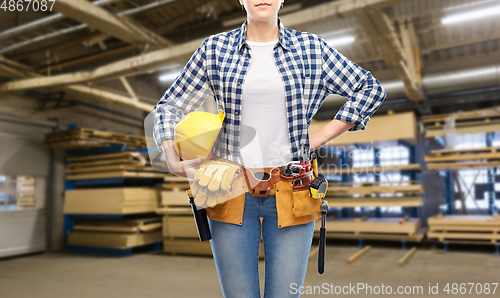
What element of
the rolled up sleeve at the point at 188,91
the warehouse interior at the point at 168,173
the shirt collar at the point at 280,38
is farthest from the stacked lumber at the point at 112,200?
the shirt collar at the point at 280,38

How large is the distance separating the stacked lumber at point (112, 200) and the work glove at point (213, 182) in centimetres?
694

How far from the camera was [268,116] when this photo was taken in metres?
1.18

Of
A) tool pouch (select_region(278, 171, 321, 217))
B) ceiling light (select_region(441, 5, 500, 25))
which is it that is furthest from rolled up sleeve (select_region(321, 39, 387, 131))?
ceiling light (select_region(441, 5, 500, 25))

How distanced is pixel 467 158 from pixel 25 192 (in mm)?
9418

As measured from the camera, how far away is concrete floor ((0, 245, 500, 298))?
200 inches

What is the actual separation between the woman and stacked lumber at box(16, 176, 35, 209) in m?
8.63

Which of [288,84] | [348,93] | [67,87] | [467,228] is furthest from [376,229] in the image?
[288,84]

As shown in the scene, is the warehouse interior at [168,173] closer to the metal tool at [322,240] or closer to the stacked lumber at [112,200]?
the stacked lumber at [112,200]

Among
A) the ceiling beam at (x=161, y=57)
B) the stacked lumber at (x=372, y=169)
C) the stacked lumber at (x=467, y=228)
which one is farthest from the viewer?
the stacked lumber at (x=372, y=169)

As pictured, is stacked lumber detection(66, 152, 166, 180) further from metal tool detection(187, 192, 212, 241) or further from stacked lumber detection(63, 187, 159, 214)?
metal tool detection(187, 192, 212, 241)

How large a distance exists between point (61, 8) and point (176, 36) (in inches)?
157

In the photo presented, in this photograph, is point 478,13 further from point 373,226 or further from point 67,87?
point 67,87

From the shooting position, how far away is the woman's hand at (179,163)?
42.6 inches

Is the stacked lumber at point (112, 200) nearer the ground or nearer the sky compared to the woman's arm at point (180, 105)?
nearer the ground
